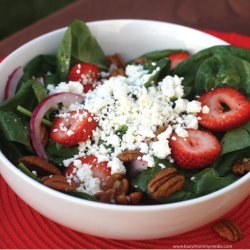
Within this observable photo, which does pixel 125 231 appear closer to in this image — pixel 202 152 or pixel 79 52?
pixel 202 152

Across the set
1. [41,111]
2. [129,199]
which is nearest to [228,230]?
[129,199]

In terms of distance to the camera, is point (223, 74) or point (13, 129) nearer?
point (13, 129)

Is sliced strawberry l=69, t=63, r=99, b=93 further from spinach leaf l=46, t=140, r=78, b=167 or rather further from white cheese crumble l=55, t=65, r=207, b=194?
spinach leaf l=46, t=140, r=78, b=167

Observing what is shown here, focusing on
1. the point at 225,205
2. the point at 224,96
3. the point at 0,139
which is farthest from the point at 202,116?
the point at 0,139

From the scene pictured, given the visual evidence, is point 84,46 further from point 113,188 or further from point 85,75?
point 113,188

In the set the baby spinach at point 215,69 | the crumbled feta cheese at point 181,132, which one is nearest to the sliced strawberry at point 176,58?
the baby spinach at point 215,69

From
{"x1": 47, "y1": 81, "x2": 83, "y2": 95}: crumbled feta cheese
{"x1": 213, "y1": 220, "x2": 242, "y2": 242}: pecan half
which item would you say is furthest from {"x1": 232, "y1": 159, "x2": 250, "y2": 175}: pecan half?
{"x1": 47, "y1": 81, "x2": 83, "y2": 95}: crumbled feta cheese
